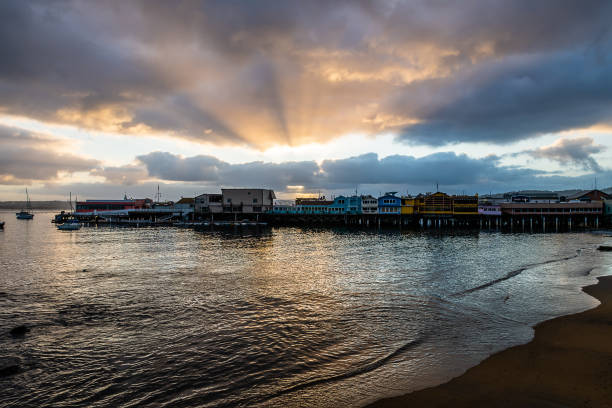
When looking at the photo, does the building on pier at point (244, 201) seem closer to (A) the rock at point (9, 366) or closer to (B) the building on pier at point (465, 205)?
(B) the building on pier at point (465, 205)

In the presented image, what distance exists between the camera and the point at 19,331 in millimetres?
12688

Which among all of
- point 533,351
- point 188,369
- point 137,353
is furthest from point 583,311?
point 137,353

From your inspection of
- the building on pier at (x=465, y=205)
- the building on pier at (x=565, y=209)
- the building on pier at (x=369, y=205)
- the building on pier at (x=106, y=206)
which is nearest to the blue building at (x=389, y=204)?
the building on pier at (x=369, y=205)

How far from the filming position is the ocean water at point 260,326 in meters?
8.84

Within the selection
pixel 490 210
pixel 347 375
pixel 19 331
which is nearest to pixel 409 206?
pixel 490 210

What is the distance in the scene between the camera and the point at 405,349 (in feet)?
36.4

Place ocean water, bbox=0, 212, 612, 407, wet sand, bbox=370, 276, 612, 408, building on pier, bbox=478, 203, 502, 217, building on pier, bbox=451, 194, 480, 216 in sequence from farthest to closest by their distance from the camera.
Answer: building on pier, bbox=478, 203, 502, 217 < building on pier, bbox=451, 194, 480, 216 < ocean water, bbox=0, 212, 612, 407 < wet sand, bbox=370, 276, 612, 408

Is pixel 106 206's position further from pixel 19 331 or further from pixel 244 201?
pixel 19 331

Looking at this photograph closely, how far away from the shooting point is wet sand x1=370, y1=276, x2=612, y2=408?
303 inches

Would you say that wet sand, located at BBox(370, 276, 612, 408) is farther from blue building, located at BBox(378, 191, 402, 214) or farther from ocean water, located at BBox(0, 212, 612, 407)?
blue building, located at BBox(378, 191, 402, 214)

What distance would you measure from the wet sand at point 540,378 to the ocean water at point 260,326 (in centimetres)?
54

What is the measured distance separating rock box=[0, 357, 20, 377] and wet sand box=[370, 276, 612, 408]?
10.2 metres

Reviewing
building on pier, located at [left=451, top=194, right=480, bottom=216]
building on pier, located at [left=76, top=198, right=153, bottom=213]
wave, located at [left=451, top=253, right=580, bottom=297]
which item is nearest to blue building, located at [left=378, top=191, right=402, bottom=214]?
building on pier, located at [left=451, top=194, right=480, bottom=216]

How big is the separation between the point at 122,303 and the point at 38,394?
8413 mm
